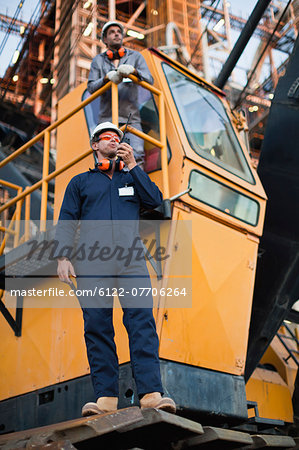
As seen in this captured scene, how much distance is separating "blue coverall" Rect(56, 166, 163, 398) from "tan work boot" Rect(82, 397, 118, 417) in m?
0.03

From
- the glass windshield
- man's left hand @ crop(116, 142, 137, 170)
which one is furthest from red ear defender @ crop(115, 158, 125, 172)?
the glass windshield

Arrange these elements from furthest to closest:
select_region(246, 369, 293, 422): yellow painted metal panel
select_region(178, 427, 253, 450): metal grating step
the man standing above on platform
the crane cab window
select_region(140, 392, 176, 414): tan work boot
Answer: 1. select_region(246, 369, 293, 422): yellow painted metal panel
2. the man standing above on platform
3. the crane cab window
4. select_region(178, 427, 253, 450): metal grating step
5. select_region(140, 392, 176, 414): tan work boot

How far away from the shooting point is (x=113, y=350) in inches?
130

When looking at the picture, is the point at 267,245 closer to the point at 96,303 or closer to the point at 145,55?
the point at 145,55

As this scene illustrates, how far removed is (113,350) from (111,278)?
47 centimetres

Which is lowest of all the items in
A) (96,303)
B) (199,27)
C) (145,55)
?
(96,303)

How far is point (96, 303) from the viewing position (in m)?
3.34

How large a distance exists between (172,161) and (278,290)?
2.34m

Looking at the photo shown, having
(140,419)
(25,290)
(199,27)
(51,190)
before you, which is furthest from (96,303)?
(199,27)

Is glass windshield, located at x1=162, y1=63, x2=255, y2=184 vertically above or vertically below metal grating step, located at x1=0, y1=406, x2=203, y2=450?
above

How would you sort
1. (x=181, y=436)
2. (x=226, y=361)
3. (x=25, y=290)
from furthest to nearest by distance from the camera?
1. (x=25, y=290)
2. (x=226, y=361)
3. (x=181, y=436)

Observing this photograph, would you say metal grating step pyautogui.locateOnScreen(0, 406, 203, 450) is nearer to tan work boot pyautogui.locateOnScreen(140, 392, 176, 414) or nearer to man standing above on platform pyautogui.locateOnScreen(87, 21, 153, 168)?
tan work boot pyautogui.locateOnScreen(140, 392, 176, 414)

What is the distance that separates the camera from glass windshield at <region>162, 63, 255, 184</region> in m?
5.10

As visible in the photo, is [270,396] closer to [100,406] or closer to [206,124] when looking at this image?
[206,124]
